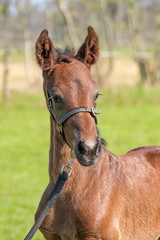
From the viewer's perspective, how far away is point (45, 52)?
11.8 ft

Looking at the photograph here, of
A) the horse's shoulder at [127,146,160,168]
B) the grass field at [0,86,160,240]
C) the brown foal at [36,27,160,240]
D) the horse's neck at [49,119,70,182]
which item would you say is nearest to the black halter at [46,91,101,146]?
the brown foal at [36,27,160,240]

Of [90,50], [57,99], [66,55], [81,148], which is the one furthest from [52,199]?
[90,50]

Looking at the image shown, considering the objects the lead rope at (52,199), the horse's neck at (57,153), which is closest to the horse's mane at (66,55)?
the horse's neck at (57,153)

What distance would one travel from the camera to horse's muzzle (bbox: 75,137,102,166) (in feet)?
9.62

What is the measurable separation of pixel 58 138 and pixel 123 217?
886 mm

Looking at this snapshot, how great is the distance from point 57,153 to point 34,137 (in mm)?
10046

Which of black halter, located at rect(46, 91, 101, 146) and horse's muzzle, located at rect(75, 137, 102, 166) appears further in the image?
black halter, located at rect(46, 91, 101, 146)

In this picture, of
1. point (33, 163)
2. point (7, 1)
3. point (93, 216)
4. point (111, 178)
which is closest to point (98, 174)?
point (111, 178)

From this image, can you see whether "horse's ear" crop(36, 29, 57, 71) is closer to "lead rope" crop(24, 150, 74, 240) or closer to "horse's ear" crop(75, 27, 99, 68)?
"horse's ear" crop(75, 27, 99, 68)

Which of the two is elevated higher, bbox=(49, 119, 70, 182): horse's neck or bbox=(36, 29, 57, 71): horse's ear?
bbox=(36, 29, 57, 71): horse's ear

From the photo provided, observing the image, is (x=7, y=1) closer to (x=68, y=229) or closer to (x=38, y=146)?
(x=38, y=146)

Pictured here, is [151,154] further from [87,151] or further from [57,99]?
[87,151]

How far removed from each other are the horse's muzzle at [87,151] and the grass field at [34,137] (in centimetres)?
333

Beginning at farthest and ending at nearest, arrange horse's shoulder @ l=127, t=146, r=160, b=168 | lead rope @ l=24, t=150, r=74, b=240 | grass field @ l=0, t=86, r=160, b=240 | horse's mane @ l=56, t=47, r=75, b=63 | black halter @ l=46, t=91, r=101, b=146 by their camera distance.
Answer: grass field @ l=0, t=86, r=160, b=240, horse's shoulder @ l=127, t=146, r=160, b=168, horse's mane @ l=56, t=47, r=75, b=63, lead rope @ l=24, t=150, r=74, b=240, black halter @ l=46, t=91, r=101, b=146
